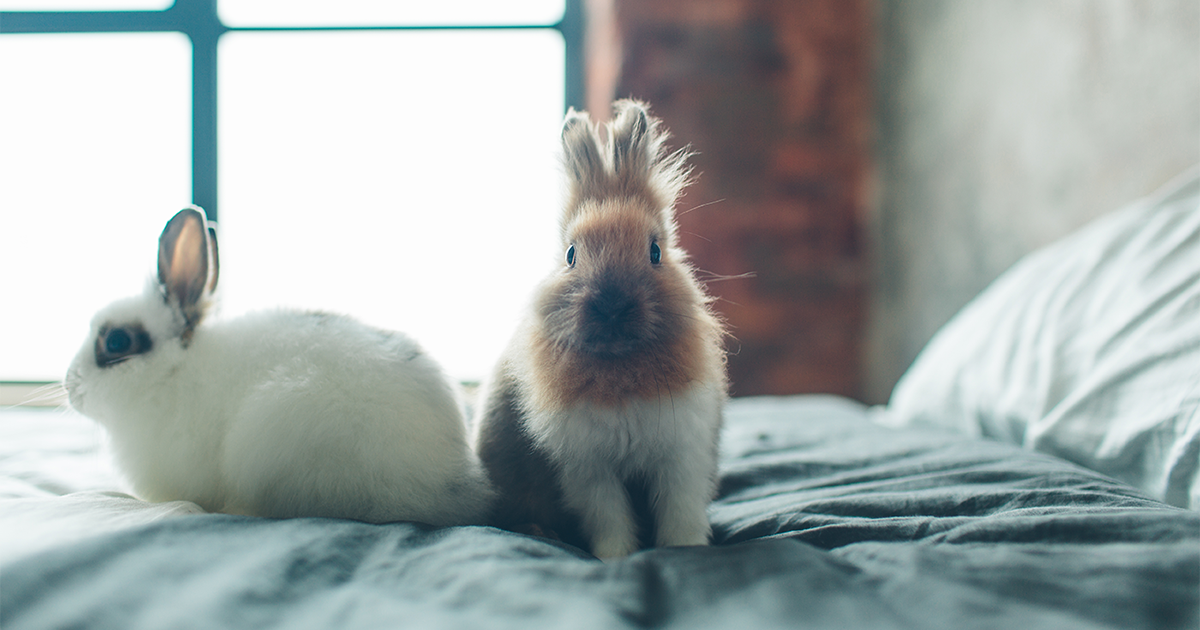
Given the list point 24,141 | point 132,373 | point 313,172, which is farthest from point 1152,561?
point 24,141

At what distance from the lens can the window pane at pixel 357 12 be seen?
3.04 meters

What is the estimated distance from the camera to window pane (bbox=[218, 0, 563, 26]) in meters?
3.04

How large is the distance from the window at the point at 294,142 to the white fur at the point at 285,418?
195 centimetres

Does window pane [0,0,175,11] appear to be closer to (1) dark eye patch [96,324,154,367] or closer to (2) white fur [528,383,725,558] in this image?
(1) dark eye patch [96,324,154,367]

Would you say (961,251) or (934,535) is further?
(961,251)

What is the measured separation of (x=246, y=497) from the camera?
0.89 m

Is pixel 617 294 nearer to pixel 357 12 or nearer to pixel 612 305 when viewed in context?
pixel 612 305

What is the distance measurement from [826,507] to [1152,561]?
0.37m

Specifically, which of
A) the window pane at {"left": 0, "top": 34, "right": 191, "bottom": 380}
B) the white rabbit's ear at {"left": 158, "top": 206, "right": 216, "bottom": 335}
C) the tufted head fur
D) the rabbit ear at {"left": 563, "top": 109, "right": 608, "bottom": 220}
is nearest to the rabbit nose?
the tufted head fur

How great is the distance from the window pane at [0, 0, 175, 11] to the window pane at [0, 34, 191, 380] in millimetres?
120

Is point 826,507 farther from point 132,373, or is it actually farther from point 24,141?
point 24,141

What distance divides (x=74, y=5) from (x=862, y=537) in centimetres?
394

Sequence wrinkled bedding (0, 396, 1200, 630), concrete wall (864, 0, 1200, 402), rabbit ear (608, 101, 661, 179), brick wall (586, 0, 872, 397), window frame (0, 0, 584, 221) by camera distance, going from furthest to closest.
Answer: window frame (0, 0, 584, 221) → brick wall (586, 0, 872, 397) → concrete wall (864, 0, 1200, 402) → rabbit ear (608, 101, 661, 179) → wrinkled bedding (0, 396, 1200, 630)

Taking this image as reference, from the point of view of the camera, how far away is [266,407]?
89cm
